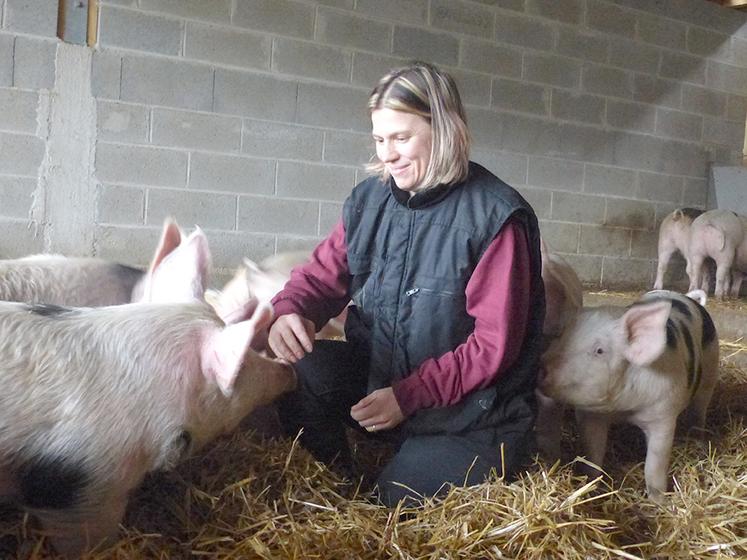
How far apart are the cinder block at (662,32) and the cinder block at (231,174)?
3672 mm

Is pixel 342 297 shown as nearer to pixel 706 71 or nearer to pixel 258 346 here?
pixel 258 346

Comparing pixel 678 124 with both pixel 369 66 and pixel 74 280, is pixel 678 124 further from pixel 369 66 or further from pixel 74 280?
pixel 74 280

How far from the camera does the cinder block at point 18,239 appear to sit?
4.81 m

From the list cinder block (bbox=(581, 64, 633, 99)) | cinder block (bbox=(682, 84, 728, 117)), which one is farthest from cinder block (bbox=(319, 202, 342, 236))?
cinder block (bbox=(682, 84, 728, 117))

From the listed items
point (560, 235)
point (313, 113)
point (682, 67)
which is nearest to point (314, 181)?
point (313, 113)

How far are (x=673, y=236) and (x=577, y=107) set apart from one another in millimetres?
1367

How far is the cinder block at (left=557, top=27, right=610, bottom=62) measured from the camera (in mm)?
6685

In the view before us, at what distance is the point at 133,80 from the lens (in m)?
5.04

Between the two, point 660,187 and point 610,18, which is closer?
point 610,18

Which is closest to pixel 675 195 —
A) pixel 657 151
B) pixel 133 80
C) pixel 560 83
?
pixel 657 151

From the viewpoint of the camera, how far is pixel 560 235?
6809 mm

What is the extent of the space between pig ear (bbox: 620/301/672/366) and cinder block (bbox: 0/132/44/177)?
3.65 metres

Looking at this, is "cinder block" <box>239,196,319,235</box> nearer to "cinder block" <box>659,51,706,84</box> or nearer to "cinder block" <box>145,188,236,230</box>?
"cinder block" <box>145,188,236,230</box>

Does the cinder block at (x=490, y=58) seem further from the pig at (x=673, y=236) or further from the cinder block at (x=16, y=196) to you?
the cinder block at (x=16, y=196)
